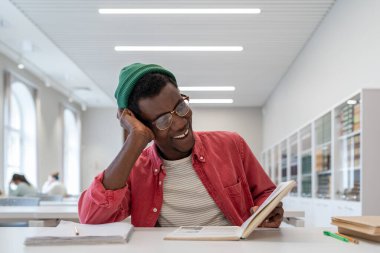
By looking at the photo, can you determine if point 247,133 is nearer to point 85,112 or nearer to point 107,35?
point 85,112

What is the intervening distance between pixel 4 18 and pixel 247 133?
828 centimetres

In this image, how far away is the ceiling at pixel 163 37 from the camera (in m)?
6.32

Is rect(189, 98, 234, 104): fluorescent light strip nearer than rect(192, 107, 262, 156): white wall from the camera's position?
Yes

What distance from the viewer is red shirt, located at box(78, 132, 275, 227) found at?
168 centimetres

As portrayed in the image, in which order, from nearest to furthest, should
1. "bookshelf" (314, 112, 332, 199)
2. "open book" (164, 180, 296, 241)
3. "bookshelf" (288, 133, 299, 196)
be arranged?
"open book" (164, 180, 296, 241) < "bookshelf" (314, 112, 332, 199) < "bookshelf" (288, 133, 299, 196)

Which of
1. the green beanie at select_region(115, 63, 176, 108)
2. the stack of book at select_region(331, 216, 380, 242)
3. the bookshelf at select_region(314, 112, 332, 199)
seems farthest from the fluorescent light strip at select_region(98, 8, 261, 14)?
the stack of book at select_region(331, 216, 380, 242)

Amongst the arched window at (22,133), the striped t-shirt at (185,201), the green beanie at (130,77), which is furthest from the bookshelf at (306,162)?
the arched window at (22,133)

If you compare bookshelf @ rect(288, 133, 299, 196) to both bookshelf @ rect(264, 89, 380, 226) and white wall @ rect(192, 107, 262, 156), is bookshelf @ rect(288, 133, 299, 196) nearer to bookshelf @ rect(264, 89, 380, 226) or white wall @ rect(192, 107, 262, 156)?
bookshelf @ rect(264, 89, 380, 226)

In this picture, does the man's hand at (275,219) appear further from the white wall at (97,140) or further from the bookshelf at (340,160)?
the white wall at (97,140)

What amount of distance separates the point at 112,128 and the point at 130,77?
1306cm

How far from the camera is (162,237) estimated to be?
142 centimetres

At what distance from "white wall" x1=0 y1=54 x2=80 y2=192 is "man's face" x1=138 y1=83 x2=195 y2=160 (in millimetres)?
8487

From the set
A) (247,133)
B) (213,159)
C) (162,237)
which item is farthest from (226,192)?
(247,133)

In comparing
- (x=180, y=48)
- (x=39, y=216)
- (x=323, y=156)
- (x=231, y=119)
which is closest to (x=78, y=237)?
→ (x=39, y=216)
